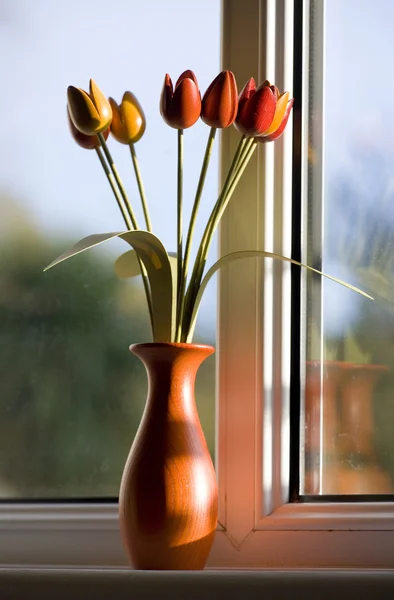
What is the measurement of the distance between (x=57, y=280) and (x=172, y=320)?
0.32 m

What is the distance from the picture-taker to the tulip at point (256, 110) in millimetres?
989

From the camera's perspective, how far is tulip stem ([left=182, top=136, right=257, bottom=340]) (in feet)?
3.31

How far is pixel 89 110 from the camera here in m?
0.97

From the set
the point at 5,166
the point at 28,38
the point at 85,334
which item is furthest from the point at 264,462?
the point at 28,38

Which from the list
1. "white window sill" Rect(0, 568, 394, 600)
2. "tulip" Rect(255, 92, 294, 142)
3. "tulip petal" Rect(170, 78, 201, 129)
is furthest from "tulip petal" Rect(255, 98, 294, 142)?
"white window sill" Rect(0, 568, 394, 600)

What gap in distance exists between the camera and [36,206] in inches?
50.0

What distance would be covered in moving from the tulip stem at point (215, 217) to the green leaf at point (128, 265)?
0.10m

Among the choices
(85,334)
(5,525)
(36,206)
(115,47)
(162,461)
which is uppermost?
(115,47)

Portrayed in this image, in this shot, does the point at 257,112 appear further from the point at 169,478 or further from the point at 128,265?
the point at 169,478

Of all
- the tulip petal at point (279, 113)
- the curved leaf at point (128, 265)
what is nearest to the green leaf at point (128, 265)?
the curved leaf at point (128, 265)

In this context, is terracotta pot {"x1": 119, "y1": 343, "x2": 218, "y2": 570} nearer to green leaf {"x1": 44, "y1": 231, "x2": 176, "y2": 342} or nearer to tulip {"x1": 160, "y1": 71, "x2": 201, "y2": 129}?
green leaf {"x1": 44, "y1": 231, "x2": 176, "y2": 342}

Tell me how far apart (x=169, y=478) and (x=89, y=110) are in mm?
418

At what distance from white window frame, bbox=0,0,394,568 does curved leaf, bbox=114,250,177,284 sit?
0.39ft

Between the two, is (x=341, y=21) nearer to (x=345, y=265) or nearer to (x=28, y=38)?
(x=345, y=265)
